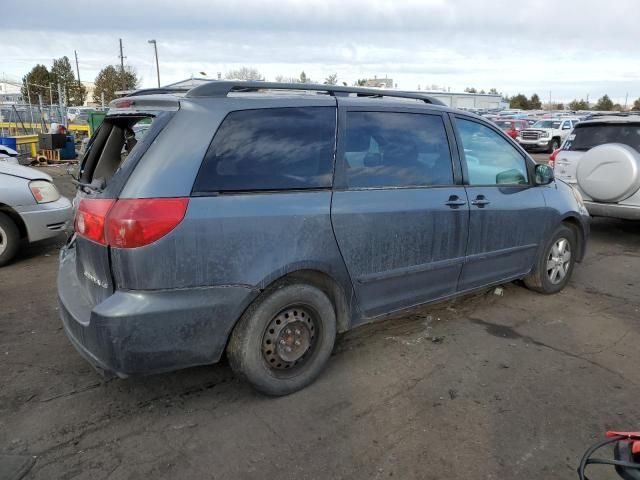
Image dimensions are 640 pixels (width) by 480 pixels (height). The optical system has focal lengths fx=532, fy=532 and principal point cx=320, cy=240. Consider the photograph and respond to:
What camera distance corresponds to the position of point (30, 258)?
6340 mm

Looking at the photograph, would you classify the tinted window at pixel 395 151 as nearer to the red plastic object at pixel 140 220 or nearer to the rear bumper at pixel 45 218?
the red plastic object at pixel 140 220

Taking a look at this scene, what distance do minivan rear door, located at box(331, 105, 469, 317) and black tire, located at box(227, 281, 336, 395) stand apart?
342mm

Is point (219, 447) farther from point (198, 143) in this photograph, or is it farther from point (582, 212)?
point (582, 212)

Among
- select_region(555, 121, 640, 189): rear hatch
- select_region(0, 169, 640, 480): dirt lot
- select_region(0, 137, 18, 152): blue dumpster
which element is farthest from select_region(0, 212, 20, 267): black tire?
select_region(0, 137, 18, 152): blue dumpster

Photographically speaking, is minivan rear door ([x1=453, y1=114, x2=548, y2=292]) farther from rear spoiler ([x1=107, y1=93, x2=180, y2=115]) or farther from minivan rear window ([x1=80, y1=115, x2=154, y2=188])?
minivan rear window ([x1=80, y1=115, x2=154, y2=188])

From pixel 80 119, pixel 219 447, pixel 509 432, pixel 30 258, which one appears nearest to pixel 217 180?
pixel 219 447

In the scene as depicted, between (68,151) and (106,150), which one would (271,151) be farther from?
(68,151)

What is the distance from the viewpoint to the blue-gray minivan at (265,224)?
268 cm

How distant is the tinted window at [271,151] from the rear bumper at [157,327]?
581 millimetres

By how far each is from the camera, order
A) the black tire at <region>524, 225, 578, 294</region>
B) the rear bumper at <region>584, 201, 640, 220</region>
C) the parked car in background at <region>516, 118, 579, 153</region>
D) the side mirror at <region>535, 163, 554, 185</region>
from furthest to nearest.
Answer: the parked car in background at <region>516, 118, 579, 153</region> < the rear bumper at <region>584, 201, 640, 220</region> < the black tire at <region>524, 225, 578, 294</region> < the side mirror at <region>535, 163, 554, 185</region>

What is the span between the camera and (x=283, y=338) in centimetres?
314

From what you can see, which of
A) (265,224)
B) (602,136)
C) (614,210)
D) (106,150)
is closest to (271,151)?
(265,224)

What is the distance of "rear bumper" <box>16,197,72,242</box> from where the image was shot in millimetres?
5992

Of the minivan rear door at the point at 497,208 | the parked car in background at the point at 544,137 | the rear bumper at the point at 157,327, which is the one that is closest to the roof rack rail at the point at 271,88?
the minivan rear door at the point at 497,208
